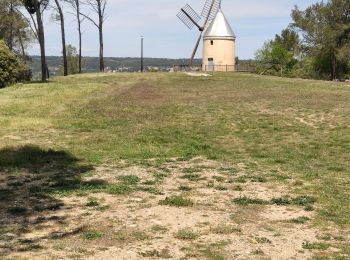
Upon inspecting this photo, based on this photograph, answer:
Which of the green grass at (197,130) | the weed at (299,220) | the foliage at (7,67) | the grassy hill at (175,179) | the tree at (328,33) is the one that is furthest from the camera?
the tree at (328,33)

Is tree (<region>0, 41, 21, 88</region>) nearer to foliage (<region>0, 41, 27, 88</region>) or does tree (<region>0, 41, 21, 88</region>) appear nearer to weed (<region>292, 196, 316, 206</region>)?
foliage (<region>0, 41, 27, 88</region>)

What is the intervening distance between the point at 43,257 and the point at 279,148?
11.6 m

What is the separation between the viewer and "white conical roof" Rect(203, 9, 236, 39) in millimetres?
58594

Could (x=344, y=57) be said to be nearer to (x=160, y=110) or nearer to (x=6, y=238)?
(x=160, y=110)

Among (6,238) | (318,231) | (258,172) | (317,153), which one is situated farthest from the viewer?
(317,153)

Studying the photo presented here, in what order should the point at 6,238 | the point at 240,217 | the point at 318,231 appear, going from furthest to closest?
1. the point at 240,217
2. the point at 318,231
3. the point at 6,238

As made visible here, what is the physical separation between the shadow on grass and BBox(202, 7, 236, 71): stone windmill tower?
1758 inches

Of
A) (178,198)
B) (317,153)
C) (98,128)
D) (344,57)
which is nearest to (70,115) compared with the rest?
(98,128)

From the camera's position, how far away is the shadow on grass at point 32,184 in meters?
8.63

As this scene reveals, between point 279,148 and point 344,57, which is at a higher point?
point 344,57

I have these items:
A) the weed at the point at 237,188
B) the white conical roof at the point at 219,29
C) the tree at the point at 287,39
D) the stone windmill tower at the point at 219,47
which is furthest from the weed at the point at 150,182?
the tree at the point at 287,39

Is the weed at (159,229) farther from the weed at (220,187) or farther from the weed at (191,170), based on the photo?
the weed at (191,170)

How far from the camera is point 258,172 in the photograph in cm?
1318

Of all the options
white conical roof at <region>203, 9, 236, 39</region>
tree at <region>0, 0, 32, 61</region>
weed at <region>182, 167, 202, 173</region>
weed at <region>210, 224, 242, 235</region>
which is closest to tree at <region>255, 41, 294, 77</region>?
white conical roof at <region>203, 9, 236, 39</region>
